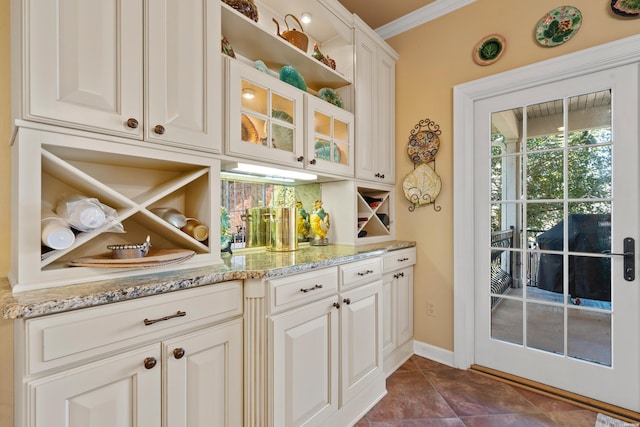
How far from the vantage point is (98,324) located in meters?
0.87

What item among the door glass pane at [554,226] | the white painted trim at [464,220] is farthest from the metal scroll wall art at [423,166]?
the door glass pane at [554,226]

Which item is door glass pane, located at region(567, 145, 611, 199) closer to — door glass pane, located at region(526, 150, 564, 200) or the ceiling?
door glass pane, located at region(526, 150, 564, 200)

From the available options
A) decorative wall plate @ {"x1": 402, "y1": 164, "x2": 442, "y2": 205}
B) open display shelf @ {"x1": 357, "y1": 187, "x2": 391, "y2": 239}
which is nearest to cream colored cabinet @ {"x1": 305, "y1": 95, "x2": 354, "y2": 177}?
open display shelf @ {"x1": 357, "y1": 187, "x2": 391, "y2": 239}

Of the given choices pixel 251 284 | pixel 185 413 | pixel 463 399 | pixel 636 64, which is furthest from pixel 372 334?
pixel 636 64

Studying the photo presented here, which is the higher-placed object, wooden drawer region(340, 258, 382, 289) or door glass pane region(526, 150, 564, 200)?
door glass pane region(526, 150, 564, 200)

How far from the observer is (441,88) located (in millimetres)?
2426

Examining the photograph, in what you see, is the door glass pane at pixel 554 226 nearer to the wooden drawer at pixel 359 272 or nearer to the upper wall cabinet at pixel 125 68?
the wooden drawer at pixel 359 272

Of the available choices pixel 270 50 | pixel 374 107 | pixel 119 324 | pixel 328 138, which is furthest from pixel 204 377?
pixel 374 107

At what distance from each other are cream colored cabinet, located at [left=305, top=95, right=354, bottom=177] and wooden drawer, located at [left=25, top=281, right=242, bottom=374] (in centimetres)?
105

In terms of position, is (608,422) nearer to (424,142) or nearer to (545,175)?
(545,175)

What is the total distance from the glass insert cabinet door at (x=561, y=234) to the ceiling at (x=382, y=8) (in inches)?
39.4

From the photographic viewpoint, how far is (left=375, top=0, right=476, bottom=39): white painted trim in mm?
2352

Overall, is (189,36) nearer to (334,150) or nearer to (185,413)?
(334,150)

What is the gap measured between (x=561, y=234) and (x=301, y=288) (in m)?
1.81
